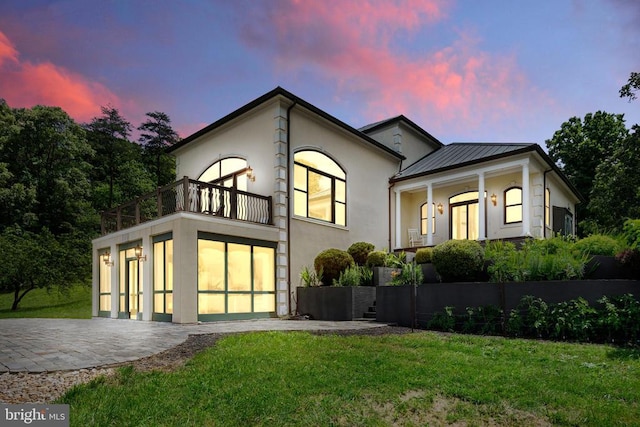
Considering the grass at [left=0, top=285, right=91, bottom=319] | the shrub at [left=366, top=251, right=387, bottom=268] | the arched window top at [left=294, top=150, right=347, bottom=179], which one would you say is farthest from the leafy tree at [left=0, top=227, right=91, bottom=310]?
the shrub at [left=366, top=251, right=387, bottom=268]

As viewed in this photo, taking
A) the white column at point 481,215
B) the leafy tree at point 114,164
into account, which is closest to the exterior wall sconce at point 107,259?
the white column at point 481,215

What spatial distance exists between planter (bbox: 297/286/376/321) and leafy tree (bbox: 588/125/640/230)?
12159 millimetres

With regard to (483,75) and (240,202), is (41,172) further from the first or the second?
(483,75)

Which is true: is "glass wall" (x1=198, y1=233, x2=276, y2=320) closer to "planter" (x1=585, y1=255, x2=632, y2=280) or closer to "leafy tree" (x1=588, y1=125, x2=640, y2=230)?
"planter" (x1=585, y1=255, x2=632, y2=280)

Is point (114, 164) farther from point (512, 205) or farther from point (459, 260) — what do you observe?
point (459, 260)

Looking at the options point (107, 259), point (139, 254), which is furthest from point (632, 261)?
point (107, 259)

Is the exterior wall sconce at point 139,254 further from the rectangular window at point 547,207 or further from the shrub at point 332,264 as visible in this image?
the rectangular window at point 547,207

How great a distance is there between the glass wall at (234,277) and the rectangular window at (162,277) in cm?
97

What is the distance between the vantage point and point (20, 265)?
830 inches

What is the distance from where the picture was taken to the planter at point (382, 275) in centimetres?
1270

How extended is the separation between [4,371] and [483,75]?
17.0 m

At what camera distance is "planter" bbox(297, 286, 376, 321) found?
12.1 m

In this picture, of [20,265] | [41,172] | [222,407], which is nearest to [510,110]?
[222,407]
